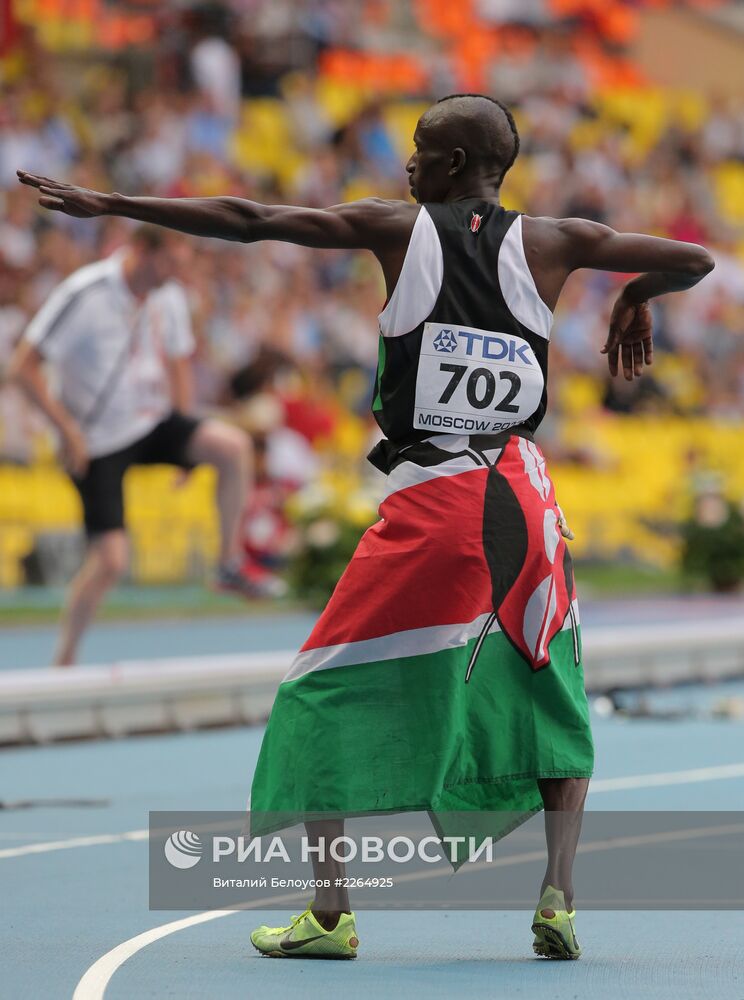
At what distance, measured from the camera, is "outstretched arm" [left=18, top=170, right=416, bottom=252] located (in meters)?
4.99

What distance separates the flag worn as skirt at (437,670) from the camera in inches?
199

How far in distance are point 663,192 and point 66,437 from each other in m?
20.2

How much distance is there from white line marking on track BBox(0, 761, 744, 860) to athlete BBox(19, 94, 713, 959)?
2.37 m

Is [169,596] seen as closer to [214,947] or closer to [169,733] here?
[169,733]

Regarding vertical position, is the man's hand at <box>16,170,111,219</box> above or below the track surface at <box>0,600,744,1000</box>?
above

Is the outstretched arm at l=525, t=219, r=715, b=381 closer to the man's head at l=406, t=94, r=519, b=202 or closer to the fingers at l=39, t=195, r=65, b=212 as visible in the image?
the man's head at l=406, t=94, r=519, b=202

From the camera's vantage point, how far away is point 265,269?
73.2ft

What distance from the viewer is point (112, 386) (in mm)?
11594

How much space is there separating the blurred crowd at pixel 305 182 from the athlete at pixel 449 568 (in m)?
13.6

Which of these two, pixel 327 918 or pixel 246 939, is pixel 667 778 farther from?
pixel 327 918

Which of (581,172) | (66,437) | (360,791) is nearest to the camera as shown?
(360,791)

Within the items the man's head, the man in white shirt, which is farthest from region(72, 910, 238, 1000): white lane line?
the man in white shirt

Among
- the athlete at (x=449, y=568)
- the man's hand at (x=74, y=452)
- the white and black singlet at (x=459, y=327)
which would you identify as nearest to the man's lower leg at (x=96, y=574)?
the man's hand at (x=74, y=452)

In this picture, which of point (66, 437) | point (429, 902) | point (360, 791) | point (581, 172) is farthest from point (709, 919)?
point (581, 172)
